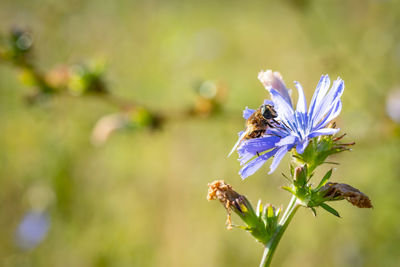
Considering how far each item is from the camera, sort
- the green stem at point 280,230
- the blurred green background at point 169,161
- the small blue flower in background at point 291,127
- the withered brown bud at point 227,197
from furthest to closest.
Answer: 1. the blurred green background at point 169,161
2. the withered brown bud at point 227,197
3. the green stem at point 280,230
4. the small blue flower in background at point 291,127

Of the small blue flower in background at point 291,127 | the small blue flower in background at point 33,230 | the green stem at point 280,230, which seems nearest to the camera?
the small blue flower in background at point 291,127

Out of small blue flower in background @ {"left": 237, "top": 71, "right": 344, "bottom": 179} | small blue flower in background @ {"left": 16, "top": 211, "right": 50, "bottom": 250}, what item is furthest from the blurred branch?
small blue flower in background @ {"left": 16, "top": 211, "right": 50, "bottom": 250}

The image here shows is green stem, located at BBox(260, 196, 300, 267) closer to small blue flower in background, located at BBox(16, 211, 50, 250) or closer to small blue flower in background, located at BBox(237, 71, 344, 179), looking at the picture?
small blue flower in background, located at BBox(237, 71, 344, 179)

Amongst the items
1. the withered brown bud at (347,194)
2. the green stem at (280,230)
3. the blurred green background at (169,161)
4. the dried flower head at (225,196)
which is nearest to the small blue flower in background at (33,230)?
the blurred green background at (169,161)

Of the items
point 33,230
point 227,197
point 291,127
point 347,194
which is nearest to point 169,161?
point 33,230

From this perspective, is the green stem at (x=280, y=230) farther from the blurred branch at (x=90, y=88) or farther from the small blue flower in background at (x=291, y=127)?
the blurred branch at (x=90, y=88)

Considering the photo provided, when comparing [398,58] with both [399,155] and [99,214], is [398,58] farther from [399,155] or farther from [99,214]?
[99,214]
